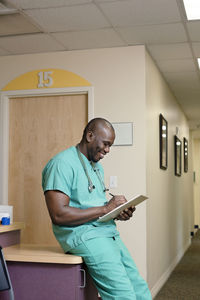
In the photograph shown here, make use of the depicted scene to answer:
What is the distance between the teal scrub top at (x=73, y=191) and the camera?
2.50 meters

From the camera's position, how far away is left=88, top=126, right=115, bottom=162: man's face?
2635 millimetres

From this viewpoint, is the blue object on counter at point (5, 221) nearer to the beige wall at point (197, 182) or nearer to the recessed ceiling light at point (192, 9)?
the recessed ceiling light at point (192, 9)

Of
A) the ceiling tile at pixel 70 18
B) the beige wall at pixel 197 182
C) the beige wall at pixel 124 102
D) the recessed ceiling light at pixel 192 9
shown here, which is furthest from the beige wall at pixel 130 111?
the beige wall at pixel 197 182

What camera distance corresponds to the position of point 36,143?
5.17 meters

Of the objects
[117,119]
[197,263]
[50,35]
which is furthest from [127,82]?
[197,263]

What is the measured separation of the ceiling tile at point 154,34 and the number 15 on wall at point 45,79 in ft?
3.07

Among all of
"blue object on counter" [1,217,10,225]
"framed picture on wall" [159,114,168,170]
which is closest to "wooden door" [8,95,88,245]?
"framed picture on wall" [159,114,168,170]

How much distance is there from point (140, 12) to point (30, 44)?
1.38 metres

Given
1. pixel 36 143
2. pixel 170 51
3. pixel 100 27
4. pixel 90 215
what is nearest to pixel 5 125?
pixel 36 143

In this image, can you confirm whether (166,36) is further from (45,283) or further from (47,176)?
(45,283)

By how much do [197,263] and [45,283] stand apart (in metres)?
5.36

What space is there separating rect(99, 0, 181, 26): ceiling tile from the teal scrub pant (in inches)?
79.0

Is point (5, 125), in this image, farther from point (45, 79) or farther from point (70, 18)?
point (70, 18)

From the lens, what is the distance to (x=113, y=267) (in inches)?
95.7
